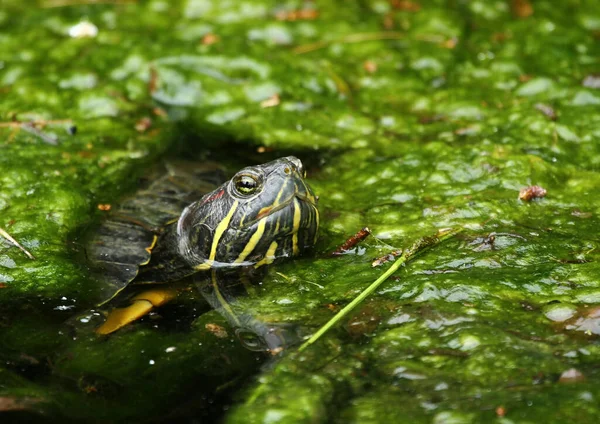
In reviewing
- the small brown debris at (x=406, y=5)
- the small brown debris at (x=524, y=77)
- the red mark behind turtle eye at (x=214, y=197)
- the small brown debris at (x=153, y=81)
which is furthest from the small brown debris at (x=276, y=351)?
the small brown debris at (x=406, y=5)

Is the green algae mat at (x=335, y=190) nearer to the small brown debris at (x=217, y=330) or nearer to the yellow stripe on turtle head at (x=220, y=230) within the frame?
→ the small brown debris at (x=217, y=330)

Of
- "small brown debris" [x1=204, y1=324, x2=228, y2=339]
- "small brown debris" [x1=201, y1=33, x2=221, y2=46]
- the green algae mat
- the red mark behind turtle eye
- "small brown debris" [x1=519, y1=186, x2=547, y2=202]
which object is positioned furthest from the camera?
"small brown debris" [x1=201, y1=33, x2=221, y2=46]

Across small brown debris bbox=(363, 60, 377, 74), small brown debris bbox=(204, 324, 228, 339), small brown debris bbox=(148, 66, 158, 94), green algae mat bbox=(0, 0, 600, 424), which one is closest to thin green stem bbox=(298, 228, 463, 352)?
green algae mat bbox=(0, 0, 600, 424)

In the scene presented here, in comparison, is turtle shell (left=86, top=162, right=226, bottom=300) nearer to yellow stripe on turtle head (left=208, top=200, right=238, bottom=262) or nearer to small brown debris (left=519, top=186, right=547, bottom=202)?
→ yellow stripe on turtle head (left=208, top=200, right=238, bottom=262)

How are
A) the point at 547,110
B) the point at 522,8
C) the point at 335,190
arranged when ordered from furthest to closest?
the point at 522,8 → the point at 547,110 → the point at 335,190

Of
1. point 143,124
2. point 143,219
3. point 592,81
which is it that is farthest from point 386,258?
point 592,81

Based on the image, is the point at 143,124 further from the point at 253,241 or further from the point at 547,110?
the point at 547,110

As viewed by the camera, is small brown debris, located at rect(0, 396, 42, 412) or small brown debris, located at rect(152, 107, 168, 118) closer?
small brown debris, located at rect(0, 396, 42, 412)
